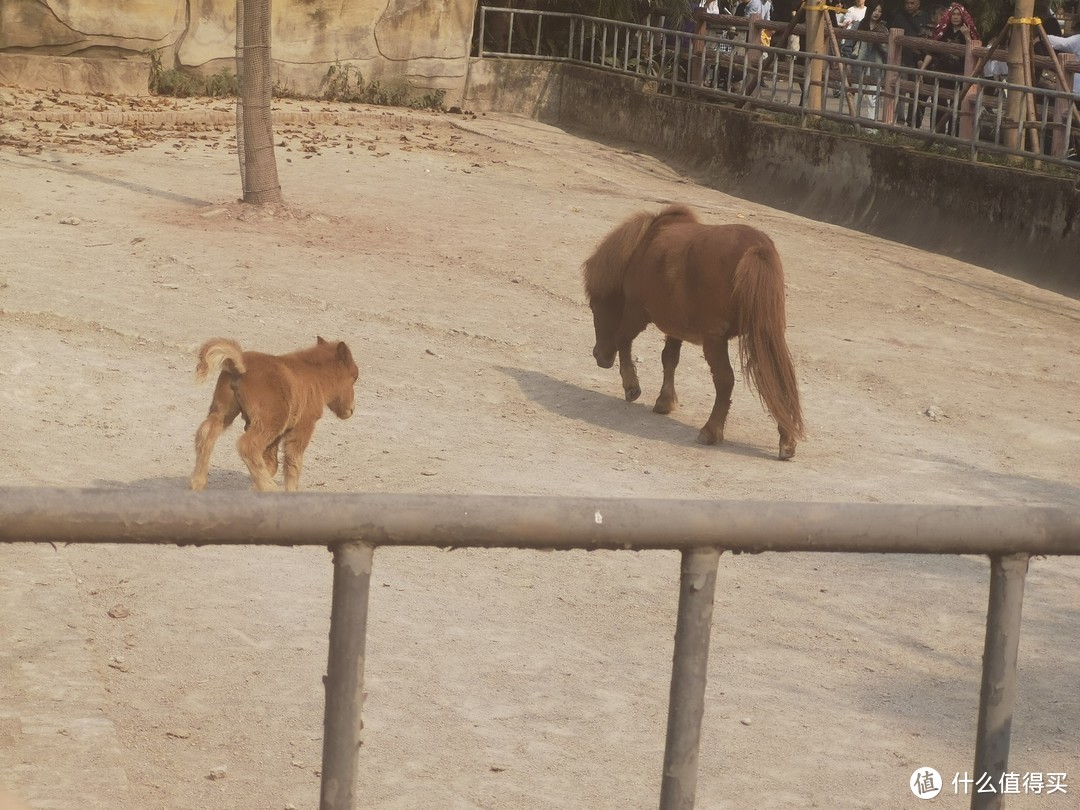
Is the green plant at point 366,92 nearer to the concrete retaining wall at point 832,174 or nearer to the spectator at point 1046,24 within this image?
the concrete retaining wall at point 832,174

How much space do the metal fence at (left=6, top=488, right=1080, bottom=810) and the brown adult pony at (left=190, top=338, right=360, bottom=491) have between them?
13.8 feet

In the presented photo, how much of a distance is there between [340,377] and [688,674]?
4.86 m

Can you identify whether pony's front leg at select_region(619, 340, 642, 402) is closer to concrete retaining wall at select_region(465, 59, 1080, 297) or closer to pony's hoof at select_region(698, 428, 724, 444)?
pony's hoof at select_region(698, 428, 724, 444)

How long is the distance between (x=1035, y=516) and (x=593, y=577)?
14.0ft

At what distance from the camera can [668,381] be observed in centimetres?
930

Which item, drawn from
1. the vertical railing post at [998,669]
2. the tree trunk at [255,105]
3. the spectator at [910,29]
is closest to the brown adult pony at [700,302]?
the tree trunk at [255,105]

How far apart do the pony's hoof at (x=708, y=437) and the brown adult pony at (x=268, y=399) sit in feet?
8.49

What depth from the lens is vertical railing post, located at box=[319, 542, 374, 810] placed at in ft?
7.13

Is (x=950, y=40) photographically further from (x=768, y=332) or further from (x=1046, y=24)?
(x=768, y=332)

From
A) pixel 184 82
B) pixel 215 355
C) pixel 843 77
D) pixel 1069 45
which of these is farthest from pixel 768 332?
pixel 184 82

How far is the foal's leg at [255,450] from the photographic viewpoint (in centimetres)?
652

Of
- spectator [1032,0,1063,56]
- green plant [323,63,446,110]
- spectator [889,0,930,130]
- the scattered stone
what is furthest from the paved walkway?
green plant [323,63,446,110]

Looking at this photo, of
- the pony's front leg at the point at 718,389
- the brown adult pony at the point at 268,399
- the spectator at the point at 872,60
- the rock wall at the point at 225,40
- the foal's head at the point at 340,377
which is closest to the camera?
the brown adult pony at the point at 268,399

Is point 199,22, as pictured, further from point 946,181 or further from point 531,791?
point 531,791
